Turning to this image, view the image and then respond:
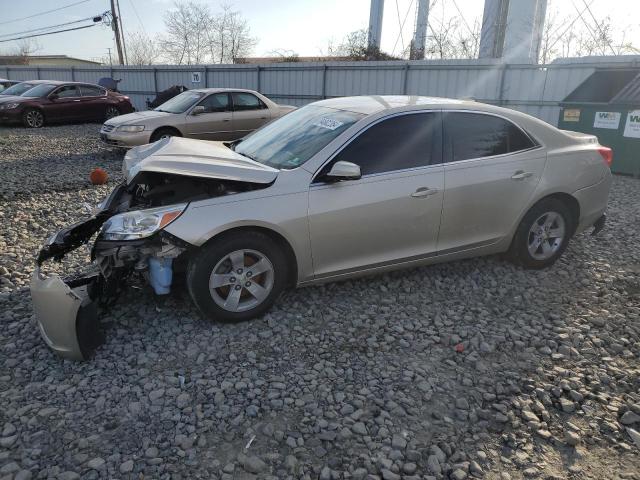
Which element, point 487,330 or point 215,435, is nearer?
point 215,435

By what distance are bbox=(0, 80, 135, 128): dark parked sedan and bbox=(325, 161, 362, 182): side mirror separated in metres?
15.7

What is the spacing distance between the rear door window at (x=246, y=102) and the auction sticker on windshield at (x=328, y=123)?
773cm

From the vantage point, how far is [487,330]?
3.78m

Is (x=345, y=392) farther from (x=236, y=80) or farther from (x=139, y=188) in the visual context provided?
(x=236, y=80)

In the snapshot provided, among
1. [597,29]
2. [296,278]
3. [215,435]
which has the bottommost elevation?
[215,435]

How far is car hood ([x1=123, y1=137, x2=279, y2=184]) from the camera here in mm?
3555

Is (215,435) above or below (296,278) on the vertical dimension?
below

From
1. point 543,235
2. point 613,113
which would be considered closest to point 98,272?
point 543,235

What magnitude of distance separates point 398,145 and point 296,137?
868 mm

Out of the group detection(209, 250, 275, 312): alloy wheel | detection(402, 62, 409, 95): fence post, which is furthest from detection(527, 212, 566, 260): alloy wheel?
detection(402, 62, 409, 95): fence post

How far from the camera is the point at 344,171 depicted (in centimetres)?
357

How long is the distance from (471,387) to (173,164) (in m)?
2.54

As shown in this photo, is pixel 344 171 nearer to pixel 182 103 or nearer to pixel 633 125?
pixel 633 125

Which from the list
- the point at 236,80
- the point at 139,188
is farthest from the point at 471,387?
the point at 236,80
